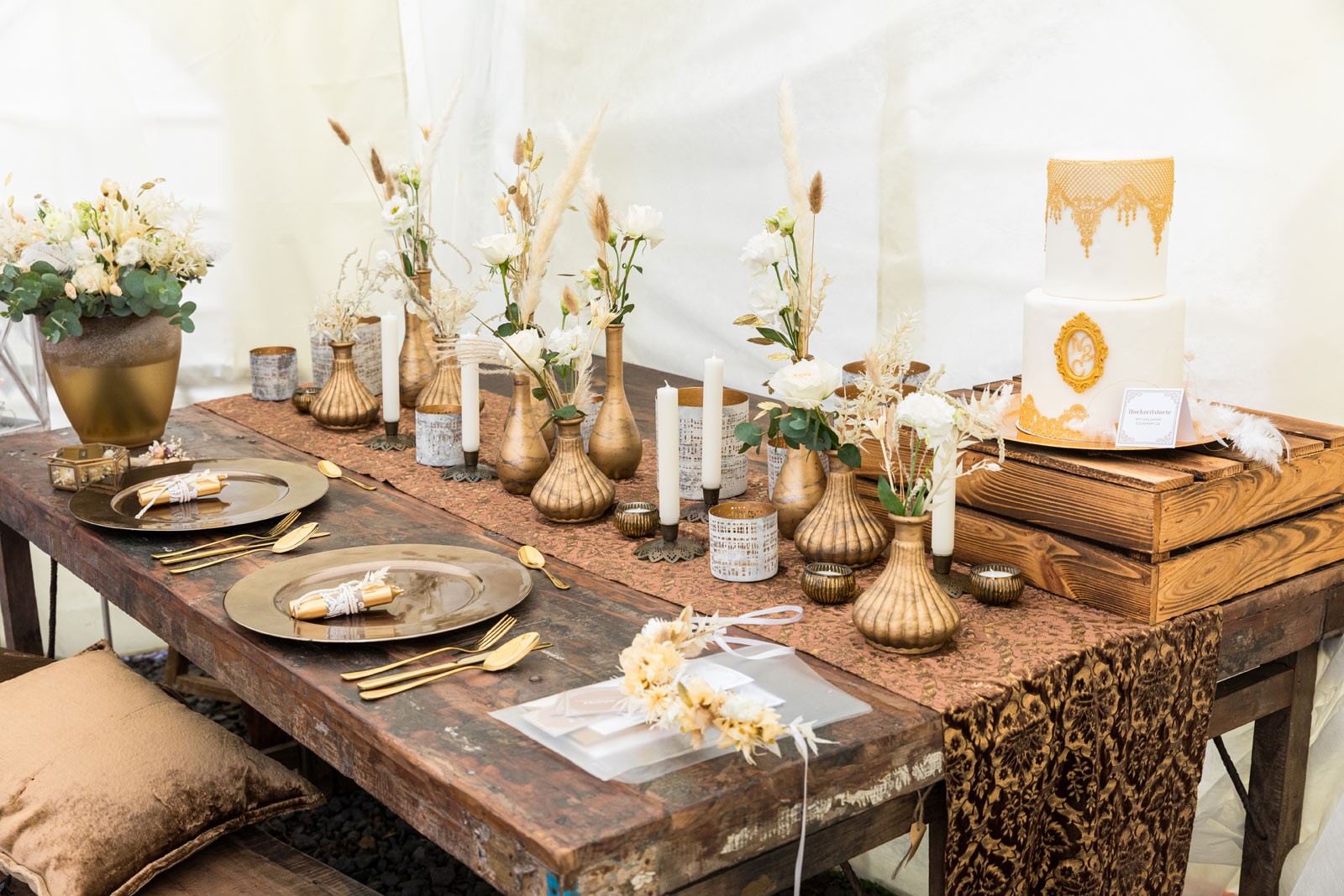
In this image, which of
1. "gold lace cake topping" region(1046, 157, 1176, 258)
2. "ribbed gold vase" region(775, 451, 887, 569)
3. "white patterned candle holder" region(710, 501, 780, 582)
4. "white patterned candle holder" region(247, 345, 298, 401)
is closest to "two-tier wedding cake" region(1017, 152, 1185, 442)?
"gold lace cake topping" region(1046, 157, 1176, 258)

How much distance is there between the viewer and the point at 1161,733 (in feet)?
4.68

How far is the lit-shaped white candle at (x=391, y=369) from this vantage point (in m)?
2.11

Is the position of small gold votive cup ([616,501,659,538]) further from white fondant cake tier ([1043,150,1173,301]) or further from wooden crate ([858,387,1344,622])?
white fondant cake tier ([1043,150,1173,301])

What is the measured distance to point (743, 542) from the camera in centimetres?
150

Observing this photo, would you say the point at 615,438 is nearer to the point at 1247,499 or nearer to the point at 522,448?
the point at 522,448

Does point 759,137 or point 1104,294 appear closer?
point 1104,294

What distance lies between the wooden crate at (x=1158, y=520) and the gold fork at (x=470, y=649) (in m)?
0.58

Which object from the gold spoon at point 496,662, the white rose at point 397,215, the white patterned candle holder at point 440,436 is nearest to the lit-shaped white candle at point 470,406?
the white patterned candle holder at point 440,436

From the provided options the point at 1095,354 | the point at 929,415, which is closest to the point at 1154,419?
the point at 1095,354

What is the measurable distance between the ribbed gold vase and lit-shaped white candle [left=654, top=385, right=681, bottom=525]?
0.19m

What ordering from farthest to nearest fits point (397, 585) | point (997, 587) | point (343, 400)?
point (343, 400) < point (397, 585) < point (997, 587)

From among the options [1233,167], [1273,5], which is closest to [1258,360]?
[1233,167]

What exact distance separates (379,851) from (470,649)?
1303mm

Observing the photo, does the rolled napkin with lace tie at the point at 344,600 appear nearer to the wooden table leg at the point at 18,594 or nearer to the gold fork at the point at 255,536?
the gold fork at the point at 255,536
